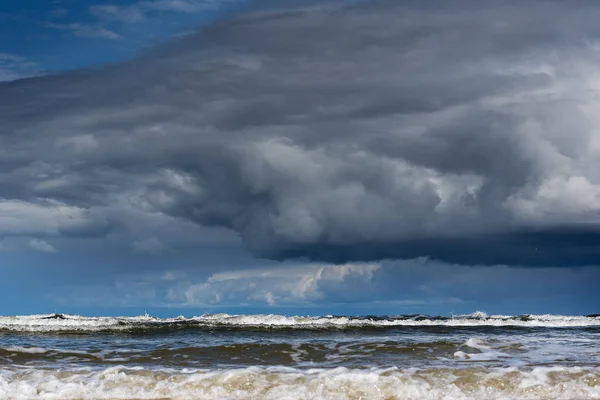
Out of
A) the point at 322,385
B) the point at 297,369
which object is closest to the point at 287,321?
the point at 297,369

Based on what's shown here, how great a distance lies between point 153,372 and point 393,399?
6746mm

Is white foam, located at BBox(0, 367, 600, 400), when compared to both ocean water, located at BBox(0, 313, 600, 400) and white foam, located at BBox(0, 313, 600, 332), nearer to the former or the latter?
ocean water, located at BBox(0, 313, 600, 400)

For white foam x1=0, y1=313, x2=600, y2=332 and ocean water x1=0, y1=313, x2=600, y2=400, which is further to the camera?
white foam x1=0, y1=313, x2=600, y2=332

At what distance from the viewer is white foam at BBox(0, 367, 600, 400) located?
16266 millimetres

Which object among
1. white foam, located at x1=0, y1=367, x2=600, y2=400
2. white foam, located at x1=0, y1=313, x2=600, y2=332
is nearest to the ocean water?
white foam, located at x1=0, y1=367, x2=600, y2=400

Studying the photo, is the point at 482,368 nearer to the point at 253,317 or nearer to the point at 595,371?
the point at 595,371

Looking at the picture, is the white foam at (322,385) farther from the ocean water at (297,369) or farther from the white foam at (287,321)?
the white foam at (287,321)

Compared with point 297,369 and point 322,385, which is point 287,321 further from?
point 322,385

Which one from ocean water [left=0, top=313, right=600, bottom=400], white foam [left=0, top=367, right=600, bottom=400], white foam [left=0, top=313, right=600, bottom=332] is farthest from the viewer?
white foam [left=0, top=313, right=600, bottom=332]

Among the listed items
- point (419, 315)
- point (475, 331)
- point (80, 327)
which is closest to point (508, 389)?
point (475, 331)

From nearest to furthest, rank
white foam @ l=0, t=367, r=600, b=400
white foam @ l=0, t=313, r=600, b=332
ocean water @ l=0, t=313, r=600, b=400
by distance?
1. white foam @ l=0, t=367, r=600, b=400
2. ocean water @ l=0, t=313, r=600, b=400
3. white foam @ l=0, t=313, r=600, b=332

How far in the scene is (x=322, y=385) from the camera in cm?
1673

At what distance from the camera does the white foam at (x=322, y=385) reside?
640 inches

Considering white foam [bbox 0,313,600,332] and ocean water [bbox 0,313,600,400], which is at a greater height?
white foam [bbox 0,313,600,332]
